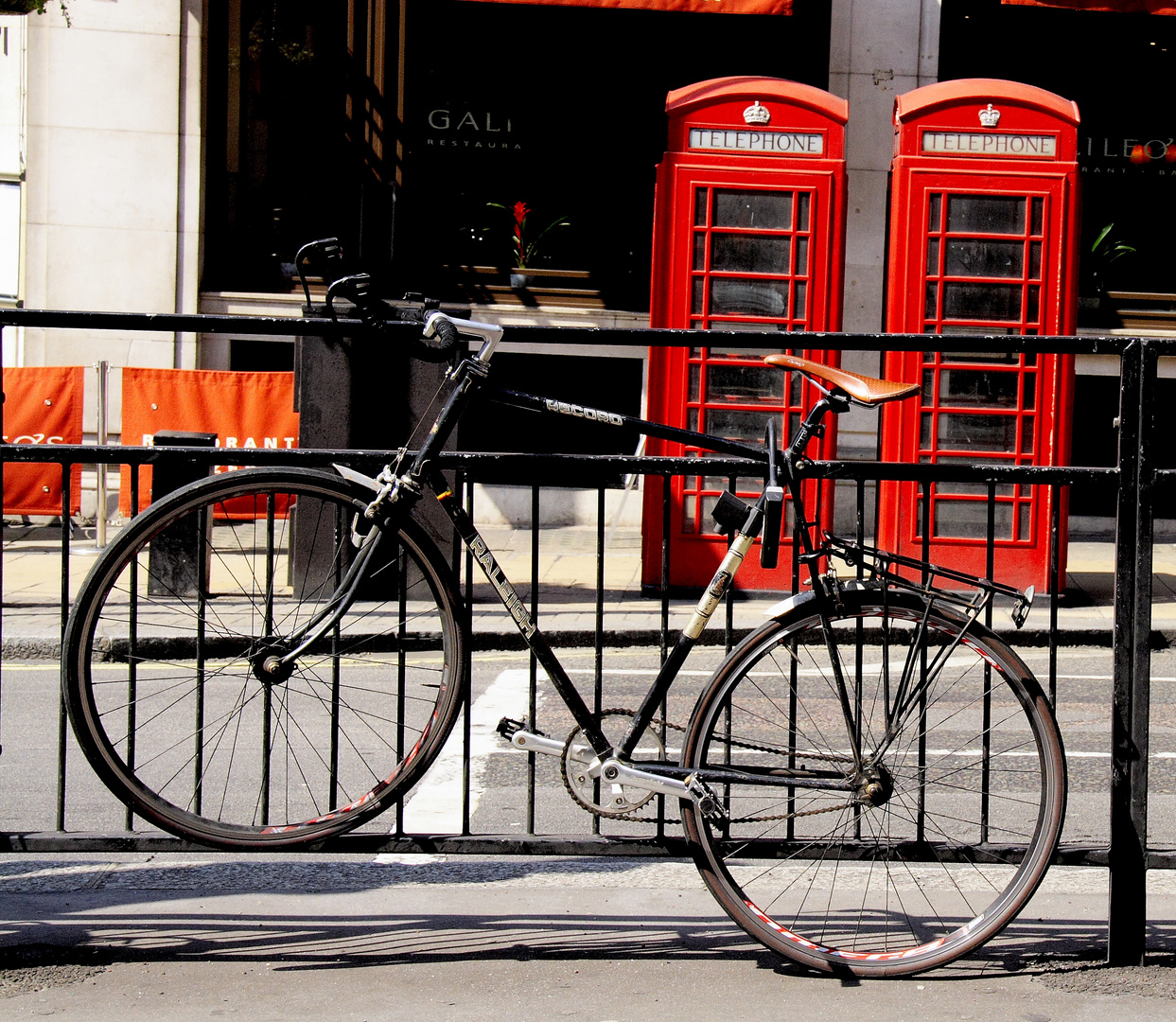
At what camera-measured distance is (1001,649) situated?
330 centimetres

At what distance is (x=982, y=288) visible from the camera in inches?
378

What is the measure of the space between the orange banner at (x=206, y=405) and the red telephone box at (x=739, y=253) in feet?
9.87

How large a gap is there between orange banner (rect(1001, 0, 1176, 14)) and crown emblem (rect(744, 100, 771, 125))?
3.30 m

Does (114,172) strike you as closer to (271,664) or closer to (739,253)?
(739,253)

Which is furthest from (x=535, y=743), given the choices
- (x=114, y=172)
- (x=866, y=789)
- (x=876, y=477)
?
(x=114, y=172)

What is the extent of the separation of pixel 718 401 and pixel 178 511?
22.3ft

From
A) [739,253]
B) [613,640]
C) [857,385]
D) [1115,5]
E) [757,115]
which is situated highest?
[1115,5]

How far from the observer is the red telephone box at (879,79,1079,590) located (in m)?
9.46

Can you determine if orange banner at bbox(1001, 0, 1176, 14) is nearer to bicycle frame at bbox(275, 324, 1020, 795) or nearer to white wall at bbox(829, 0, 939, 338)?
white wall at bbox(829, 0, 939, 338)

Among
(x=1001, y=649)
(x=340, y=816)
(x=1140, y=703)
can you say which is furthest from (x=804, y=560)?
(x=340, y=816)

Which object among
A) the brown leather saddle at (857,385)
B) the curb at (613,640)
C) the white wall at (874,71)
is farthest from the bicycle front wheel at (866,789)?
the white wall at (874,71)

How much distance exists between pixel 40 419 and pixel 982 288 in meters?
6.86

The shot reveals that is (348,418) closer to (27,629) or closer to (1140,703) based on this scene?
(27,629)

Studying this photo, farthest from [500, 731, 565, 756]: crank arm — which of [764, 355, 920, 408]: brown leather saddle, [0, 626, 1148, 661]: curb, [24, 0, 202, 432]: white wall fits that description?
[24, 0, 202, 432]: white wall
